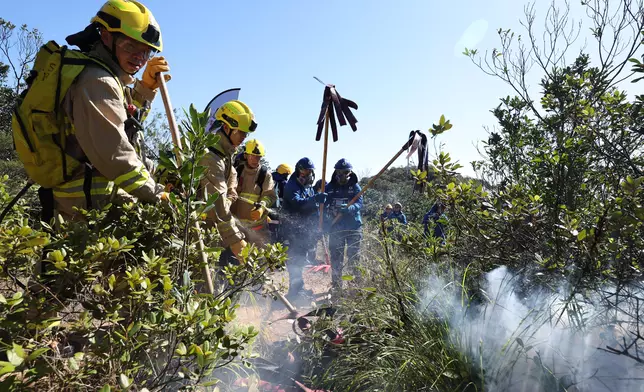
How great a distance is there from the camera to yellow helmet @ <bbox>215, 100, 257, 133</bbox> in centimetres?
382

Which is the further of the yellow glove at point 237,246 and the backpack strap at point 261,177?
the backpack strap at point 261,177

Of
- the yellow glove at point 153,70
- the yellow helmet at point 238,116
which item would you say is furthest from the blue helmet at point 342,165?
the yellow glove at point 153,70

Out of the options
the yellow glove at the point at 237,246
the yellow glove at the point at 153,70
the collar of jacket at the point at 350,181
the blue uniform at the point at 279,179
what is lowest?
the yellow glove at the point at 237,246

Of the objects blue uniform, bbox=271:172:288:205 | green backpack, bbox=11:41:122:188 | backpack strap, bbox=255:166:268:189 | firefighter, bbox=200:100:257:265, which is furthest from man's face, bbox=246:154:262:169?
green backpack, bbox=11:41:122:188

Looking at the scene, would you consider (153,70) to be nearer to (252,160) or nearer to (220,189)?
(220,189)

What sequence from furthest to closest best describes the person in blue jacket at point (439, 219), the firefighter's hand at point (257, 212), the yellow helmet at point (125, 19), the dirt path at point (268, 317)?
1. the firefighter's hand at point (257, 212)
2. the dirt path at point (268, 317)
3. the person in blue jacket at point (439, 219)
4. the yellow helmet at point (125, 19)

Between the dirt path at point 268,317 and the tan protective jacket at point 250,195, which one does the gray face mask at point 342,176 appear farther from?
the dirt path at point 268,317

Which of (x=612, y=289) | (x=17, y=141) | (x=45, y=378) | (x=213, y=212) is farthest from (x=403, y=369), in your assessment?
(x=17, y=141)

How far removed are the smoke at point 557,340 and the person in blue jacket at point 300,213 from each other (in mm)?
4082

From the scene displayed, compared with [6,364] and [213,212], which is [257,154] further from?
[6,364]

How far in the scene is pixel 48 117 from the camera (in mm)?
2041

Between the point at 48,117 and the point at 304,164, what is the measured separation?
4.40m

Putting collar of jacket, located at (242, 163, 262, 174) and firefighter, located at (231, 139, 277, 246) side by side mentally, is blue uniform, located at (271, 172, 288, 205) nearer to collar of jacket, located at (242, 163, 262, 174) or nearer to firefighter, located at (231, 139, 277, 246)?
firefighter, located at (231, 139, 277, 246)

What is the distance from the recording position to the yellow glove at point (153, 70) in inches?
109
